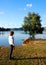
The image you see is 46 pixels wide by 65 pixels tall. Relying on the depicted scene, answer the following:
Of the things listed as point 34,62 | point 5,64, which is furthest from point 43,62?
point 5,64

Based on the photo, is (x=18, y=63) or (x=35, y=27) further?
(x=35, y=27)

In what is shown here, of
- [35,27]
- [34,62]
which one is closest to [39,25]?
[35,27]

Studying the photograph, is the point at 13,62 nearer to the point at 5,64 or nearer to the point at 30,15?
the point at 5,64

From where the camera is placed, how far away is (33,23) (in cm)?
8444

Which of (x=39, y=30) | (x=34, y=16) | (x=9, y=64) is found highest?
(x=34, y=16)

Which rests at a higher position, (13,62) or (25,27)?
(25,27)

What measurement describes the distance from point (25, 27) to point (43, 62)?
6785cm

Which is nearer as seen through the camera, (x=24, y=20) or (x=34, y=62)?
(x=34, y=62)

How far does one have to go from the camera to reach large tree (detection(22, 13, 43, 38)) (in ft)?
275

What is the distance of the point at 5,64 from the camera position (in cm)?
1462

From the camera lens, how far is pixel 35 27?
276 feet

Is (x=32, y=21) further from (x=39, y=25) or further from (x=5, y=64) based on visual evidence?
(x=5, y=64)

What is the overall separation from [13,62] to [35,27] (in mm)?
69393

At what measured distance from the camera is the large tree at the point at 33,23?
275 feet
